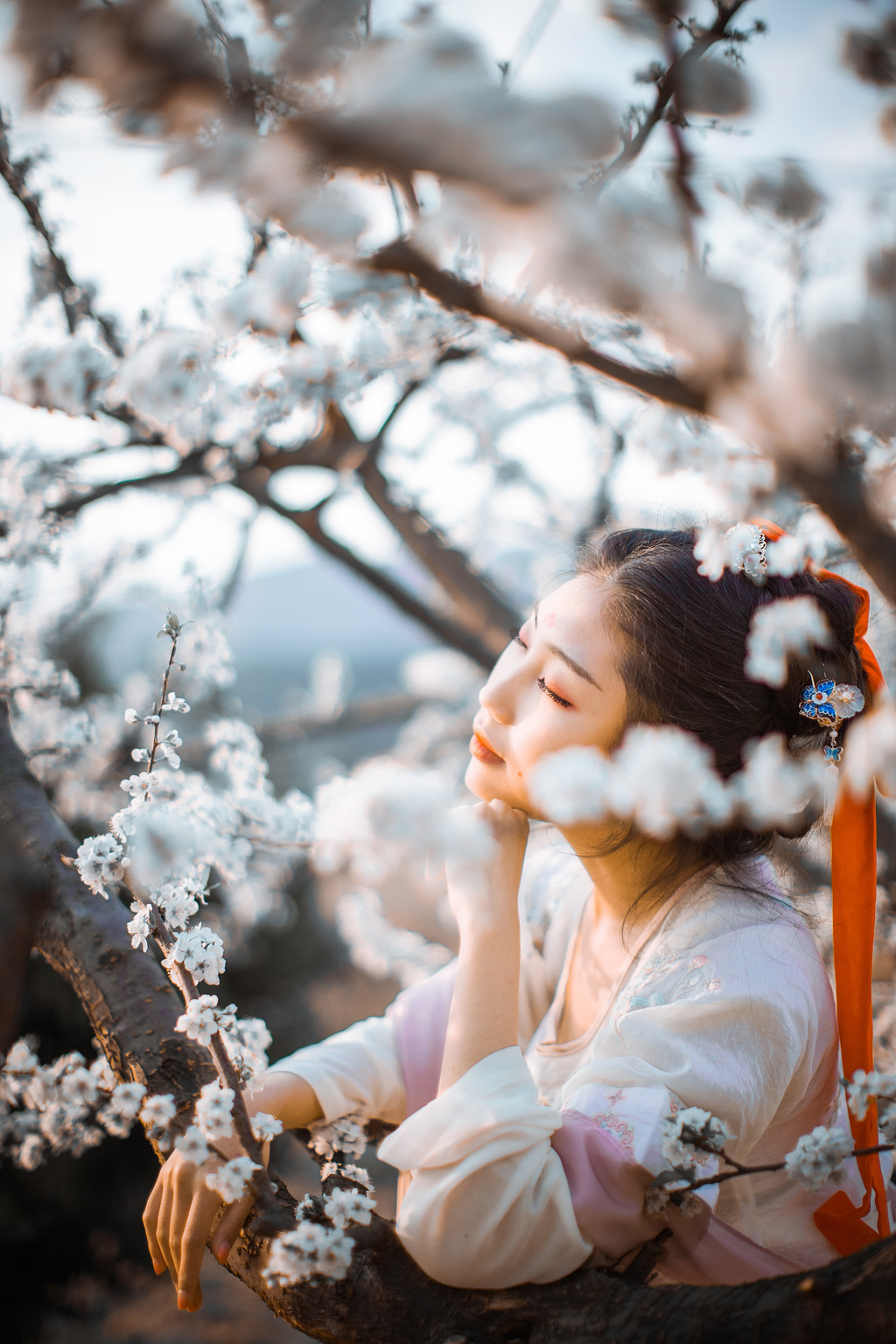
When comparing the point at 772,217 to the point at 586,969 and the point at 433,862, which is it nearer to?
the point at 433,862

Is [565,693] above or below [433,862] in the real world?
above

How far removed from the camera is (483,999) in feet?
2.48

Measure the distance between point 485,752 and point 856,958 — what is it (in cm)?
50

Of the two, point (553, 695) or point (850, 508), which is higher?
point (850, 508)

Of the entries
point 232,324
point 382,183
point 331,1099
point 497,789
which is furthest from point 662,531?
point 331,1099

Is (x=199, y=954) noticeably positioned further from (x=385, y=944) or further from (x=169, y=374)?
(x=385, y=944)

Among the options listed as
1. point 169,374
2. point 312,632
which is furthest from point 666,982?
point 312,632

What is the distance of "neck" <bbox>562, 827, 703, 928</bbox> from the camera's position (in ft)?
3.14

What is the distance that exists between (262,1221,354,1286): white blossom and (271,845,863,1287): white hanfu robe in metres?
0.07

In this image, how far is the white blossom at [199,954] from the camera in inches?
26.1

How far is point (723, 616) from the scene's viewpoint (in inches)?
35.6

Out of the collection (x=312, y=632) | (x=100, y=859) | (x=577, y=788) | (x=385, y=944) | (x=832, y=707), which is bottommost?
(x=385, y=944)

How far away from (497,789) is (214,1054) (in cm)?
42

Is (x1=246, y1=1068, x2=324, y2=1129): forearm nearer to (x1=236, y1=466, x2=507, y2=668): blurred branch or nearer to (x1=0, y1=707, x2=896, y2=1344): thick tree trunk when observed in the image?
(x1=0, y1=707, x2=896, y2=1344): thick tree trunk
